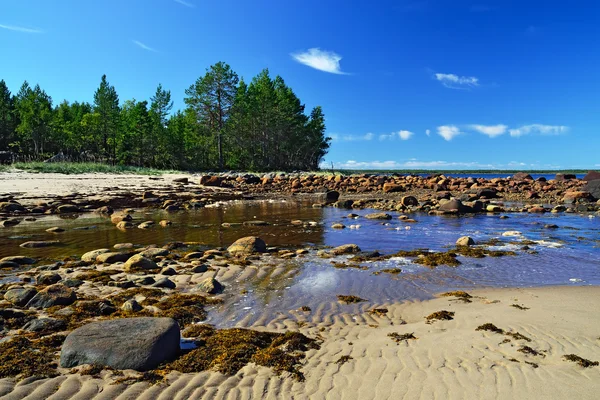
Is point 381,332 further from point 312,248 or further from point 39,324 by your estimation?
point 312,248

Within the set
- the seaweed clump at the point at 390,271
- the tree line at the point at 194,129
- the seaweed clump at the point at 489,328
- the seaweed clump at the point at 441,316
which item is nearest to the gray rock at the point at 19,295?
the seaweed clump at the point at 441,316

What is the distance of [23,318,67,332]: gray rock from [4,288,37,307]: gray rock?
1.21 m

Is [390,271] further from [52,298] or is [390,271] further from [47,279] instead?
[47,279]

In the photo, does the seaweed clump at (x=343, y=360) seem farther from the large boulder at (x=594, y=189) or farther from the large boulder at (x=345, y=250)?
the large boulder at (x=594, y=189)

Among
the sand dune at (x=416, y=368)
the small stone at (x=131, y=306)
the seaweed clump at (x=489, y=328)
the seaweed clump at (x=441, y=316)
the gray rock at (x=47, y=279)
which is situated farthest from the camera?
the gray rock at (x=47, y=279)

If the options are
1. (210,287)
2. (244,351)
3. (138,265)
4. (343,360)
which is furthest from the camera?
(138,265)

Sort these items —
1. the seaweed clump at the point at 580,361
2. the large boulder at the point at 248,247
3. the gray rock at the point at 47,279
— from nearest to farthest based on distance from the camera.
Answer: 1. the seaweed clump at the point at 580,361
2. the gray rock at the point at 47,279
3. the large boulder at the point at 248,247

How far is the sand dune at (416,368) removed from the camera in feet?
11.5

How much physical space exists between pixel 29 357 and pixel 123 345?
3.43 feet

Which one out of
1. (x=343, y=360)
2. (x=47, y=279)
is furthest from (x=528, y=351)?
(x=47, y=279)

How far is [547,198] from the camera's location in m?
27.0

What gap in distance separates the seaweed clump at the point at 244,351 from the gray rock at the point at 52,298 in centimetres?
280

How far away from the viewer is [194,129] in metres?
63.6

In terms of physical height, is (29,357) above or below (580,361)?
below
